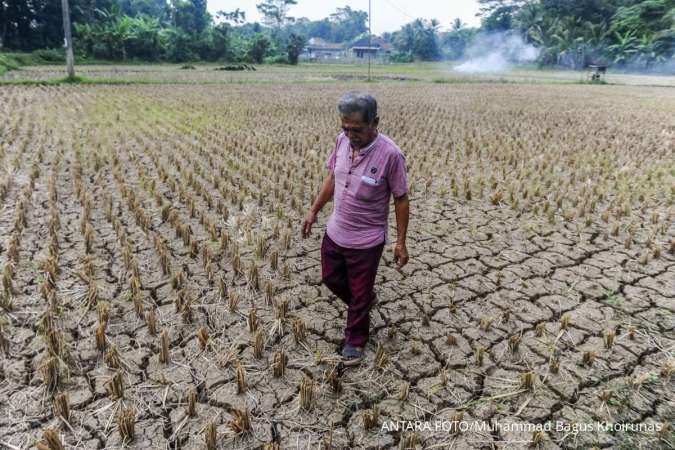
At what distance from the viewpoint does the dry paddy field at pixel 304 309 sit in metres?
2.21

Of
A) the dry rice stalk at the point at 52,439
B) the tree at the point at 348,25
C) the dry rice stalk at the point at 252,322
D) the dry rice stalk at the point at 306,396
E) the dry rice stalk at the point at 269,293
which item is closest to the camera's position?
the dry rice stalk at the point at 52,439

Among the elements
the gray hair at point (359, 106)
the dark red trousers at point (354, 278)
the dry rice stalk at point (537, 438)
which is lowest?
the dry rice stalk at point (537, 438)

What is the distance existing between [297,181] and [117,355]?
3.69 metres

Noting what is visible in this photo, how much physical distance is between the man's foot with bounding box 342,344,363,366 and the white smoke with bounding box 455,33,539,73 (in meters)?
48.2

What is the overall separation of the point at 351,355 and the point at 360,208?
0.87m

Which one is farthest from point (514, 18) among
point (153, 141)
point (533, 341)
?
point (533, 341)

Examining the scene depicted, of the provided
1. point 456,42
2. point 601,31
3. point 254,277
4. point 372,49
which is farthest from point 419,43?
point 254,277

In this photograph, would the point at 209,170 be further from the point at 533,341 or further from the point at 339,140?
the point at 533,341

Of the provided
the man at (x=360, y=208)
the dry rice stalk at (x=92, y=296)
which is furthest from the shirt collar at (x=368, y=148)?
the dry rice stalk at (x=92, y=296)

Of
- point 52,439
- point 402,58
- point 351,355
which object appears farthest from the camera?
point 402,58

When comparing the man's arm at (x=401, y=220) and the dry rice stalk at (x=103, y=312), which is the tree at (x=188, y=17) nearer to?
the dry rice stalk at (x=103, y=312)

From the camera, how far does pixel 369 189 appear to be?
2.34 metres

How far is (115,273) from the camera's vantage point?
136 inches

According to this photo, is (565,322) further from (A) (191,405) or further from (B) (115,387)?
(B) (115,387)
